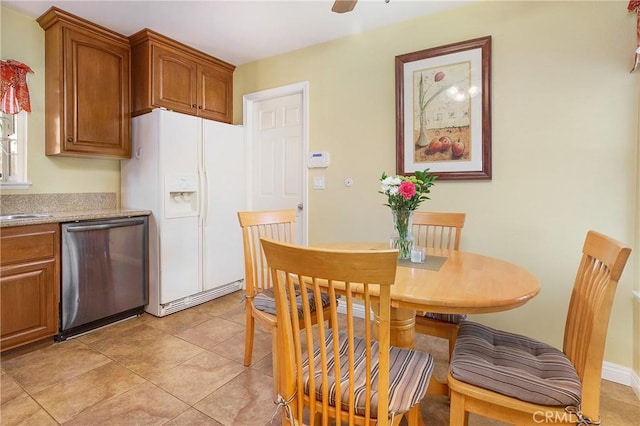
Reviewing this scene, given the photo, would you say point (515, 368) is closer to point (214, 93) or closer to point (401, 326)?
point (401, 326)

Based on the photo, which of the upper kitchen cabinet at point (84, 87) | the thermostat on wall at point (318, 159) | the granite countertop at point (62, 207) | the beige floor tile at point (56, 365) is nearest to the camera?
the beige floor tile at point (56, 365)

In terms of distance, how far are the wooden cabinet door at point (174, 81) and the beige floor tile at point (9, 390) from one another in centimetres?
223

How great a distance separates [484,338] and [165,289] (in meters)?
2.55

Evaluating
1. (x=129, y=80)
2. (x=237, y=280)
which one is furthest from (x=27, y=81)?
(x=237, y=280)

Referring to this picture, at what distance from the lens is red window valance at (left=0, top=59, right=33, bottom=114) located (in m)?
2.40

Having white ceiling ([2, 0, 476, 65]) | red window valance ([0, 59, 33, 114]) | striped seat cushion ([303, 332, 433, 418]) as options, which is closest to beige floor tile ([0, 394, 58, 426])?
striped seat cushion ([303, 332, 433, 418])

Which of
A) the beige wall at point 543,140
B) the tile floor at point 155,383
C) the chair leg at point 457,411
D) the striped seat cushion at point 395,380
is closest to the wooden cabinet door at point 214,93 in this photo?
the beige wall at point 543,140

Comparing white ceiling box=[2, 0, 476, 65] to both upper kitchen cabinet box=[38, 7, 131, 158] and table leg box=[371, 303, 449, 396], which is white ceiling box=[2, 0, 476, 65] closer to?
upper kitchen cabinet box=[38, 7, 131, 158]

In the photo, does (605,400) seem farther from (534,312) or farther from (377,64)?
(377,64)

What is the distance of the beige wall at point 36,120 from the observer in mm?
2451

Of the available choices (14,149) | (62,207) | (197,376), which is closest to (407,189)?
(197,376)

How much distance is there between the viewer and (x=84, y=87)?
104 inches

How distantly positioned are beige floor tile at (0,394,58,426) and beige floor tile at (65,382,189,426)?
6.0 inches

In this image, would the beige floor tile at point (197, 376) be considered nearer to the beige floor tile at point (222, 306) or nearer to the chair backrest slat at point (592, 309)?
the beige floor tile at point (222, 306)
